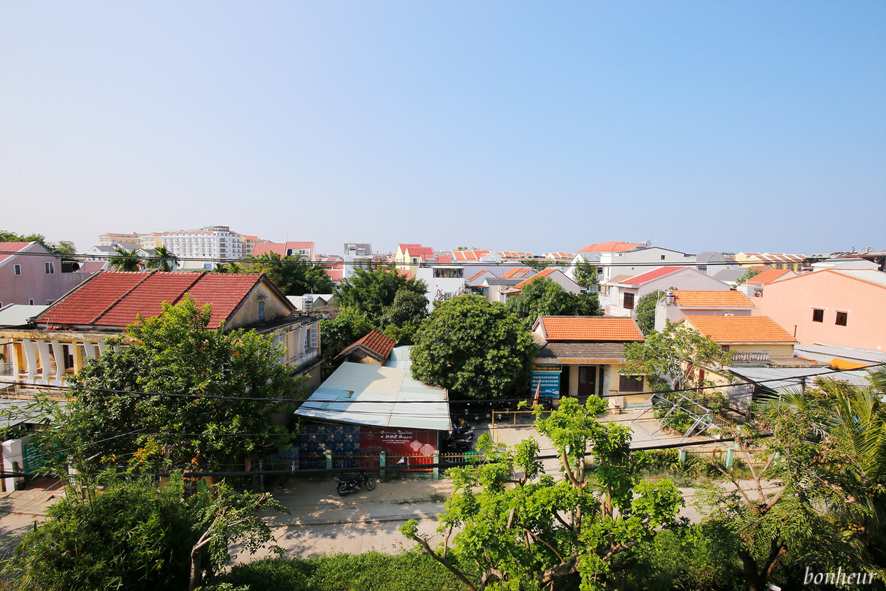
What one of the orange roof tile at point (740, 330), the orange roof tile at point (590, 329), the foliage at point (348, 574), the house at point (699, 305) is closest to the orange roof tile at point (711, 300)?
the house at point (699, 305)

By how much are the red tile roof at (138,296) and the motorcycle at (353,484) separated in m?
5.55

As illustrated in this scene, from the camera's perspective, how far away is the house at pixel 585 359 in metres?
17.8

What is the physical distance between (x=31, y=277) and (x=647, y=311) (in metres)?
38.1

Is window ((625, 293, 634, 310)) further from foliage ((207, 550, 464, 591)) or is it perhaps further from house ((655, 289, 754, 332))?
foliage ((207, 550, 464, 591))

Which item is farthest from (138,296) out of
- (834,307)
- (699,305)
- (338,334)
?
(834,307)

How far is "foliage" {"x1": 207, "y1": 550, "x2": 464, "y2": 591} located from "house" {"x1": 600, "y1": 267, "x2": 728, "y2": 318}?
24851mm

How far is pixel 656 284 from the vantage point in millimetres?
29516

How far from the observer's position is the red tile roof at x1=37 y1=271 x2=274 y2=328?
13133 mm

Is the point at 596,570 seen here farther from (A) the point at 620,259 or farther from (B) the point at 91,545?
(A) the point at 620,259

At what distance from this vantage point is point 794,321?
20.0 m

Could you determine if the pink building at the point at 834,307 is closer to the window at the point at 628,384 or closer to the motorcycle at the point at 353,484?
the window at the point at 628,384

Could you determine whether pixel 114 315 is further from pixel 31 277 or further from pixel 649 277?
pixel 649 277

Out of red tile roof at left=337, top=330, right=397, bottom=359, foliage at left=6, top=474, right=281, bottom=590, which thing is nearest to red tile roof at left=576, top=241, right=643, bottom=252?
red tile roof at left=337, top=330, right=397, bottom=359

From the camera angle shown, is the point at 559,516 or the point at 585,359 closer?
the point at 559,516
